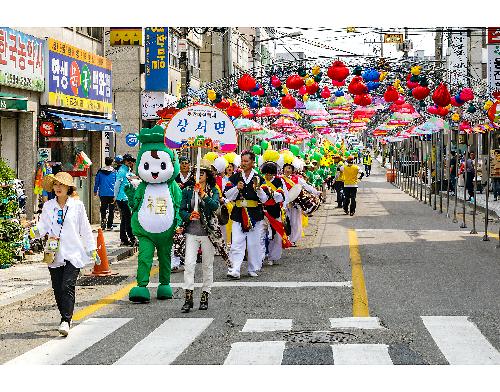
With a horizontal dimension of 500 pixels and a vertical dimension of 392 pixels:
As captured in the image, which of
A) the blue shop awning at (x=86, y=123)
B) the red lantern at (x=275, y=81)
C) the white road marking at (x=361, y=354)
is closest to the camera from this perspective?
the white road marking at (x=361, y=354)

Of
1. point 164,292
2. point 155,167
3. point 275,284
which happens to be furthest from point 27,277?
point 275,284

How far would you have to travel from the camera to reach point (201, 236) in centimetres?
1157

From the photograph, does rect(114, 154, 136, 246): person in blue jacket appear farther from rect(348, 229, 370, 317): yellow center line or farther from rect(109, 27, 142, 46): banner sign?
rect(109, 27, 142, 46): banner sign

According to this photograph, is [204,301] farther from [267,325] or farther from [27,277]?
[27,277]

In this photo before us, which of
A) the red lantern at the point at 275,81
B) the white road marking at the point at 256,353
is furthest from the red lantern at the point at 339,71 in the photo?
the white road marking at the point at 256,353

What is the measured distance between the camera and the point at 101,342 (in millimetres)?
9297

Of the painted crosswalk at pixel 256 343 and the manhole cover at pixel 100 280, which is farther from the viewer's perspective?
the manhole cover at pixel 100 280

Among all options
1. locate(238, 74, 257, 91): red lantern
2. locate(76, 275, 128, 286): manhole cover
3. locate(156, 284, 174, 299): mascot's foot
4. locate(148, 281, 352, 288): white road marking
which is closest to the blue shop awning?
locate(238, 74, 257, 91): red lantern

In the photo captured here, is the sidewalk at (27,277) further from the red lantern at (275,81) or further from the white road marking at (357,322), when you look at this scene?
the red lantern at (275,81)

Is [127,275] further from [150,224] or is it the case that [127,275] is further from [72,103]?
[72,103]

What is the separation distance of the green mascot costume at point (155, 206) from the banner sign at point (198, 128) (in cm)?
19

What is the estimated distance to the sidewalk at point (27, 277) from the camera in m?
12.9

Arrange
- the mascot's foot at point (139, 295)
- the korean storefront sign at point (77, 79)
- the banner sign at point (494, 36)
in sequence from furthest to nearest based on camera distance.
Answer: the banner sign at point (494, 36) → the korean storefront sign at point (77, 79) → the mascot's foot at point (139, 295)

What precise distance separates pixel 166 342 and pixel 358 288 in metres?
4.45
